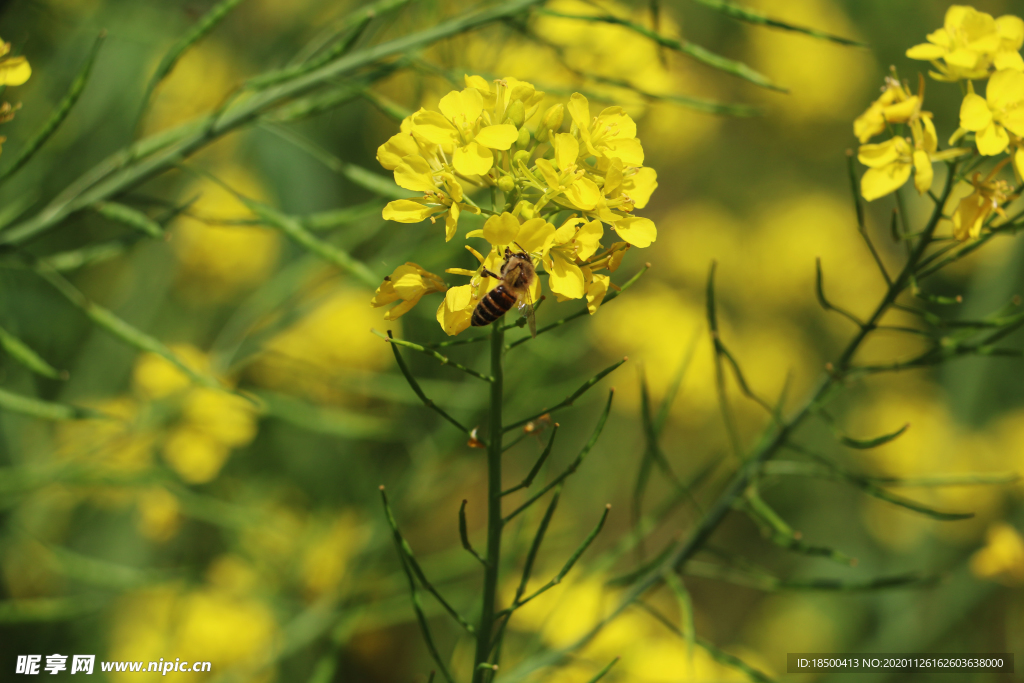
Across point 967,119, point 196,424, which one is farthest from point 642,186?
point 196,424

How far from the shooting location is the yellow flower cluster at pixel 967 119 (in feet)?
2.61

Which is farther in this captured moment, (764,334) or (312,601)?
(764,334)

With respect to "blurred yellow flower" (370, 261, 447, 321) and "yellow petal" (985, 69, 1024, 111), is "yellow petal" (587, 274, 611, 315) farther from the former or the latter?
"yellow petal" (985, 69, 1024, 111)

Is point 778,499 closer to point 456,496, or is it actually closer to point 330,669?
point 456,496

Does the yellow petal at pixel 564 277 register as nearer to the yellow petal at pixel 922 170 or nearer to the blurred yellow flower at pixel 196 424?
the yellow petal at pixel 922 170

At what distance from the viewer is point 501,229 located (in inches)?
24.8

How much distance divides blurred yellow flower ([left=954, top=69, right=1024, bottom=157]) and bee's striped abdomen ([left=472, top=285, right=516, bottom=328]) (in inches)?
22.2

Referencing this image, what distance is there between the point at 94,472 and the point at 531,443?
4.55 ft

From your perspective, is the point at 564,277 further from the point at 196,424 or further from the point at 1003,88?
the point at 196,424

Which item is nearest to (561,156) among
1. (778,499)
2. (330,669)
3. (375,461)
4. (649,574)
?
(649,574)

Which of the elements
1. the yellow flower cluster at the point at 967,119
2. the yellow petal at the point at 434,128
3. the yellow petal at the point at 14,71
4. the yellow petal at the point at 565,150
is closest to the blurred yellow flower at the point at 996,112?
the yellow flower cluster at the point at 967,119

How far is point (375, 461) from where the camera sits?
1.92 metres

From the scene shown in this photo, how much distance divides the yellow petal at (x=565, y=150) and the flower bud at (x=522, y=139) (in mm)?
54

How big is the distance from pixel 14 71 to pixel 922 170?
1034mm
